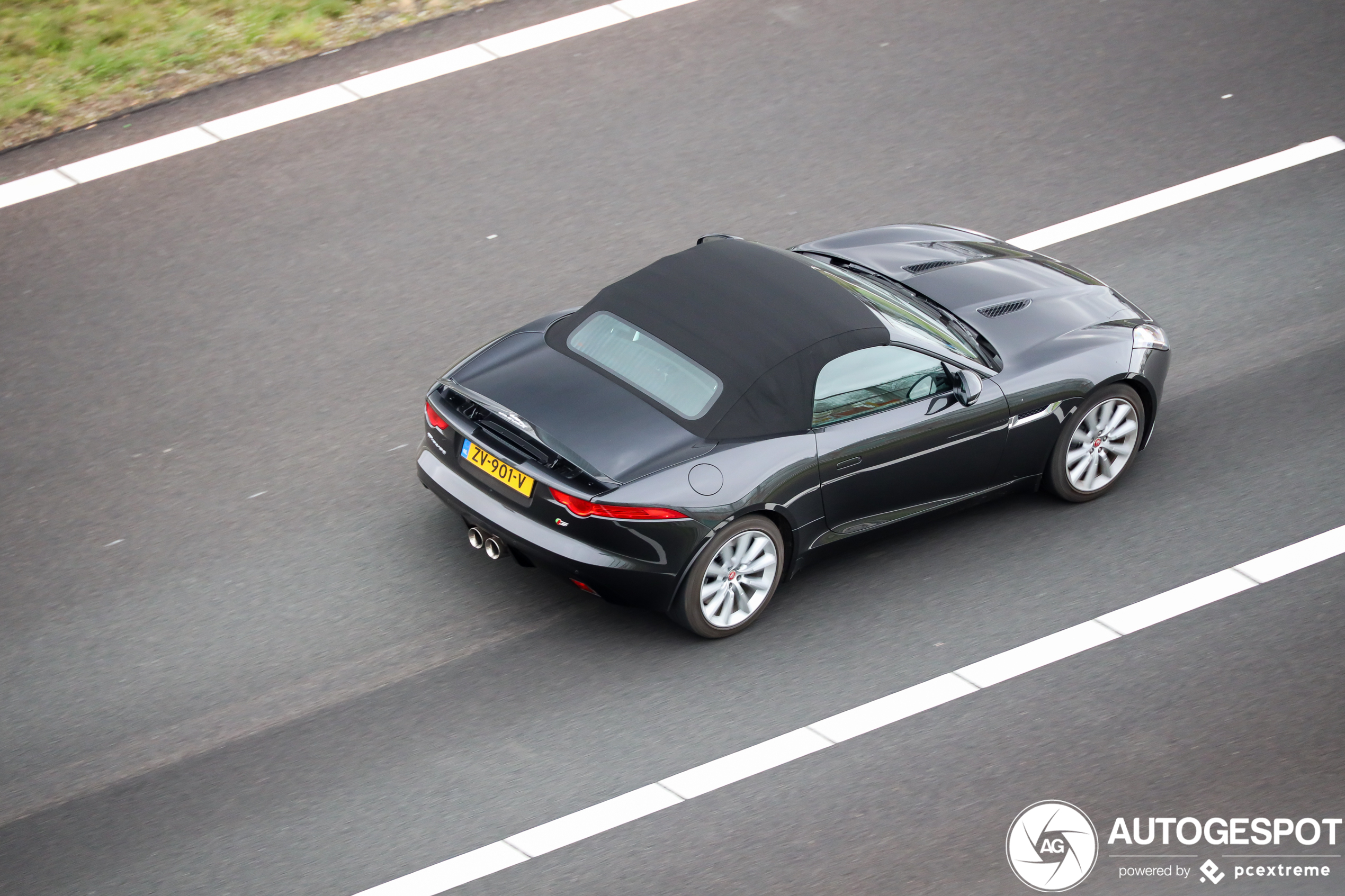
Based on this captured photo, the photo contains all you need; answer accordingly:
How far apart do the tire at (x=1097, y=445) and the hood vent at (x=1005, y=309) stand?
0.67 meters

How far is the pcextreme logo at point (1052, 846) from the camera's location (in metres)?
6.61

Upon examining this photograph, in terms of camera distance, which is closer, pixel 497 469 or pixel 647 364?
pixel 497 469

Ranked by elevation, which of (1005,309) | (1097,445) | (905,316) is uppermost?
(905,316)

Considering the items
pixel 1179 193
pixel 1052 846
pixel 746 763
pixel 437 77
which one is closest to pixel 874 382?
pixel 746 763

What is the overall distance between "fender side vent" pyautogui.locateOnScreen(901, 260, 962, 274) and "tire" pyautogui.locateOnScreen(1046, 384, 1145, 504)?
1.27 m

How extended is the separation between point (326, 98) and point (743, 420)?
5767 mm

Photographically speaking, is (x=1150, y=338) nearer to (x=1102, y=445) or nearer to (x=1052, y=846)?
(x=1102, y=445)

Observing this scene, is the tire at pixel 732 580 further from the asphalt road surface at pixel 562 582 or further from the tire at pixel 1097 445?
the tire at pixel 1097 445

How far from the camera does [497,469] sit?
294 inches

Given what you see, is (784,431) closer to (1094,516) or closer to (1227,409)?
(1094,516)

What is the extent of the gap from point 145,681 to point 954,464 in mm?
4119

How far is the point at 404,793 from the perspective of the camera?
6.84 metres

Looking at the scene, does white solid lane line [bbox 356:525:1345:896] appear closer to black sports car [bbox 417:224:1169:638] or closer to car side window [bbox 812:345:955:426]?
black sports car [bbox 417:224:1169:638]

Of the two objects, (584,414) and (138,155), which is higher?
(138,155)
